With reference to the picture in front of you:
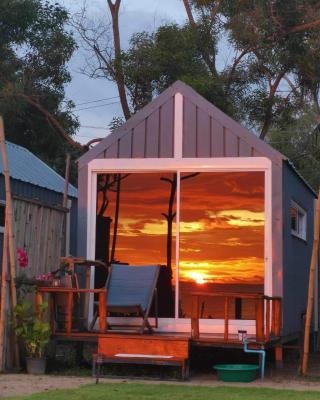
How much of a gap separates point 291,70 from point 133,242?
29.7 feet

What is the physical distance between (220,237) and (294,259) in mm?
1140

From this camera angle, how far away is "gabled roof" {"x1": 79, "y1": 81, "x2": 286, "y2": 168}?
356 inches

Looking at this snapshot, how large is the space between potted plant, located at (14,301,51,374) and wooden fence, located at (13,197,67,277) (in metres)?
0.61

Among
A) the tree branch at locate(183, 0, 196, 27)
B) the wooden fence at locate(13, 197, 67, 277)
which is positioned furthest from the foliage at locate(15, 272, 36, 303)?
the tree branch at locate(183, 0, 196, 27)

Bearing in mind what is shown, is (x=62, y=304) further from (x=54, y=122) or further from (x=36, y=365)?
(x=54, y=122)

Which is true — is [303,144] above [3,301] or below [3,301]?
above

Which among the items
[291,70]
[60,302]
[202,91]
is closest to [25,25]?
[202,91]

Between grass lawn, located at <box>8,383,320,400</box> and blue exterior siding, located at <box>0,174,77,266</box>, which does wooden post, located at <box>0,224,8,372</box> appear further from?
blue exterior siding, located at <box>0,174,77,266</box>

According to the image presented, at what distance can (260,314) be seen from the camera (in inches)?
320

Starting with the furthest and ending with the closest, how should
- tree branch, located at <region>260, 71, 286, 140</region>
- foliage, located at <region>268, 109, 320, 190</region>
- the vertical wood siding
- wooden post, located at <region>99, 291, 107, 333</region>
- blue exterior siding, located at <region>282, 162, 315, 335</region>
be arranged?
foliage, located at <region>268, 109, 320, 190</region> → tree branch, located at <region>260, 71, 286, 140</region> → blue exterior siding, located at <region>282, 162, 315, 335</region> → the vertical wood siding → wooden post, located at <region>99, 291, 107, 333</region>

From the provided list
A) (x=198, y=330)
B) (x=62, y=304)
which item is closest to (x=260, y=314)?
(x=198, y=330)

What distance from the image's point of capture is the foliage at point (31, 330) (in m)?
8.08

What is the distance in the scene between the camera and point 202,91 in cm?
1647

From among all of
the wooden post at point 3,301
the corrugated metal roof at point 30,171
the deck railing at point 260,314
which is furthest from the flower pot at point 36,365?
the corrugated metal roof at point 30,171
